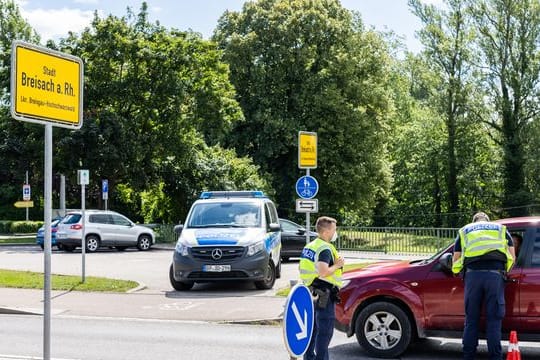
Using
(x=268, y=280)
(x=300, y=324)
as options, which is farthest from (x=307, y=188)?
(x=300, y=324)

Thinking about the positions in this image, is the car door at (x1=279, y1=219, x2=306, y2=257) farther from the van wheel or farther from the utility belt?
the utility belt

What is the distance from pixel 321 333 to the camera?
6945mm

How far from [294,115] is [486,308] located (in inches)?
1356

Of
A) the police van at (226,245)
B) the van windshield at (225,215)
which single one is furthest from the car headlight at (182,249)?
the van windshield at (225,215)

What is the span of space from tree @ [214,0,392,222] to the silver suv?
1205 centimetres

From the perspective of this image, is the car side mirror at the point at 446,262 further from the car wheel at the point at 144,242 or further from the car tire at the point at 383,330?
the car wheel at the point at 144,242

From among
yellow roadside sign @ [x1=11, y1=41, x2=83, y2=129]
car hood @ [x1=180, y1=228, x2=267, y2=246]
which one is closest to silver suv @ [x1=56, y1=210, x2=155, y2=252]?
car hood @ [x1=180, y1=228, x2=267, y2=246]

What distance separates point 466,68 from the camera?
158 ft

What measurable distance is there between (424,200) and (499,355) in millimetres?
48995

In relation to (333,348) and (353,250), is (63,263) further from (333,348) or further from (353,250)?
(333,348)

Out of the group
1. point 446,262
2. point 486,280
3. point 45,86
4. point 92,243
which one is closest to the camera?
point 45,86

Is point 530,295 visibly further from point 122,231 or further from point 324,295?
point 122,231

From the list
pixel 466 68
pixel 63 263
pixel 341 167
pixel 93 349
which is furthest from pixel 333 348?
pixel 466 68

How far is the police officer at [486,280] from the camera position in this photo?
7.88 m
